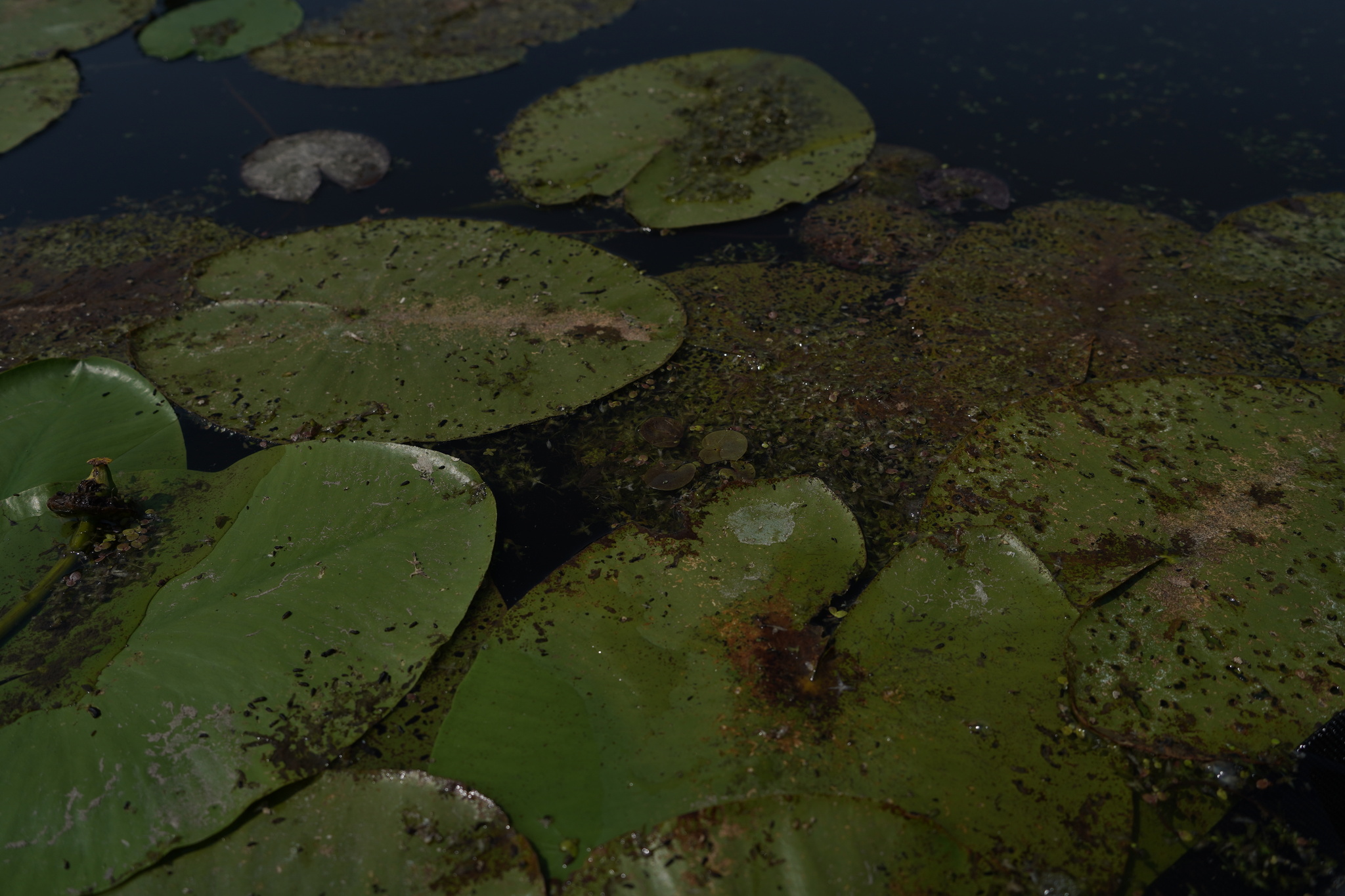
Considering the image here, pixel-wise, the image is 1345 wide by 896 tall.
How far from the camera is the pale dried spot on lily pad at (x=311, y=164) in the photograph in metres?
3.96

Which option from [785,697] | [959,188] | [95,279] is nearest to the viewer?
[785,697]

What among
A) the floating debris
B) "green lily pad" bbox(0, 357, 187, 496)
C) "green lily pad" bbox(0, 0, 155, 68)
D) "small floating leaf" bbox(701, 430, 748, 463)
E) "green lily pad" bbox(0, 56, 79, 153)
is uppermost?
the floating debris

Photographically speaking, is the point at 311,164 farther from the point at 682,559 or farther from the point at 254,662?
the point at 682,559

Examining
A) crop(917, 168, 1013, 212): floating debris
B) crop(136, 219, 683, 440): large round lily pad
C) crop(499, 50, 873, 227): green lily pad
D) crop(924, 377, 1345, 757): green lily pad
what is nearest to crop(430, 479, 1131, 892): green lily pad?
crop(924, 377, 1345, 757): green lily pad

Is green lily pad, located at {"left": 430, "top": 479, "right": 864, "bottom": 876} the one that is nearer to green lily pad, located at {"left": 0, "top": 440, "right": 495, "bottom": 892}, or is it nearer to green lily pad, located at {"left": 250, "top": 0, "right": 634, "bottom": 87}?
green lily pad, located at {"left": 0, "top": 440, "right": 495, "bottom": 892}

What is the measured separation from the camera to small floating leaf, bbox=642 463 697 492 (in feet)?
8.15

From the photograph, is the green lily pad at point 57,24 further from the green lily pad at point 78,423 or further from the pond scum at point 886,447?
the green lily pad at point 78,423

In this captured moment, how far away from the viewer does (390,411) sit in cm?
265

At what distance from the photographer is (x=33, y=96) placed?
474 centimetres

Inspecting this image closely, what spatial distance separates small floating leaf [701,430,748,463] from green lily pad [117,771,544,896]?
51.3 inches

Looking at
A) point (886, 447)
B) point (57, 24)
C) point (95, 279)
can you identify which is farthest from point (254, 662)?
point (57, 24)

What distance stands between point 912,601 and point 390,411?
1850 millimetres

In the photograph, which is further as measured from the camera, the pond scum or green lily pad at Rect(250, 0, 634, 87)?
green lily pad at Rect(250, 0, 634, 87)

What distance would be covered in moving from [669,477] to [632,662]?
2.50ft
